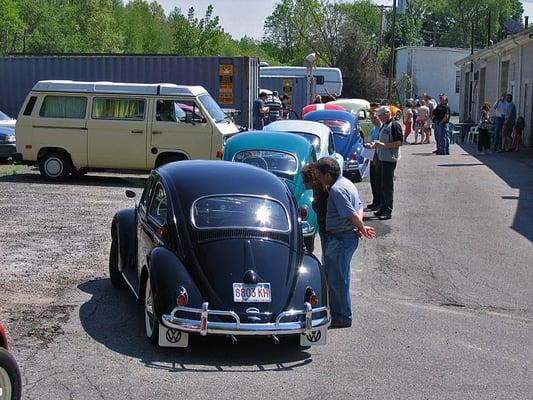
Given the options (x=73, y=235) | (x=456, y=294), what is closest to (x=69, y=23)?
(x=73, y=235)

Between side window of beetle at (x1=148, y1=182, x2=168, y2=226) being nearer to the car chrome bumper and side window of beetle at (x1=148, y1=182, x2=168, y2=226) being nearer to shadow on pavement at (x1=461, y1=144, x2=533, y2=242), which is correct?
the car chrome bumper

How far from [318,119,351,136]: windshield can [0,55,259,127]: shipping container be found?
13.2 ft

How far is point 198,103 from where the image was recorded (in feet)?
59.6

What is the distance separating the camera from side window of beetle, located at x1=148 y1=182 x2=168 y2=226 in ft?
26.3

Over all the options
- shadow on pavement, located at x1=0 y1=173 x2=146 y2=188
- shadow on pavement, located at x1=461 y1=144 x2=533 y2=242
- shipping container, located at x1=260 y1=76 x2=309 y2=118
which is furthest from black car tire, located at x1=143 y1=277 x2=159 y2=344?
shipping container, located at x1=260 y1=76 x2=309 y2=118

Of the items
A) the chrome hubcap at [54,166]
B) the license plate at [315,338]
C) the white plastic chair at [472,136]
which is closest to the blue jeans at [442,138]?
the white plastic chair at [472,136]

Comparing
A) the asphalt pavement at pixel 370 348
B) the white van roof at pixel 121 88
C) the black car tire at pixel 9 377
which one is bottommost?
the asphalt pavement at pixel 370 348

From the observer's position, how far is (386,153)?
1438 centimetres

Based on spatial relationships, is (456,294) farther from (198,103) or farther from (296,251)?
(198,103)

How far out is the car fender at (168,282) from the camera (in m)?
7.04

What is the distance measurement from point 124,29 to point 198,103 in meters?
56.3

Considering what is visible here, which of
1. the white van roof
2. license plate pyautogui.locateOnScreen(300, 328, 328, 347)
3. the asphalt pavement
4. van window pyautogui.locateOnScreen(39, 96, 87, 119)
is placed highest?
the white van roof

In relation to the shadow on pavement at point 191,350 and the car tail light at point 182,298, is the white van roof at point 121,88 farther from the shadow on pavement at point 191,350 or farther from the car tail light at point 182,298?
the car tail light at point 182,298

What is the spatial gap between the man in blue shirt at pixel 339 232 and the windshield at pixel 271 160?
4293 millimetres
